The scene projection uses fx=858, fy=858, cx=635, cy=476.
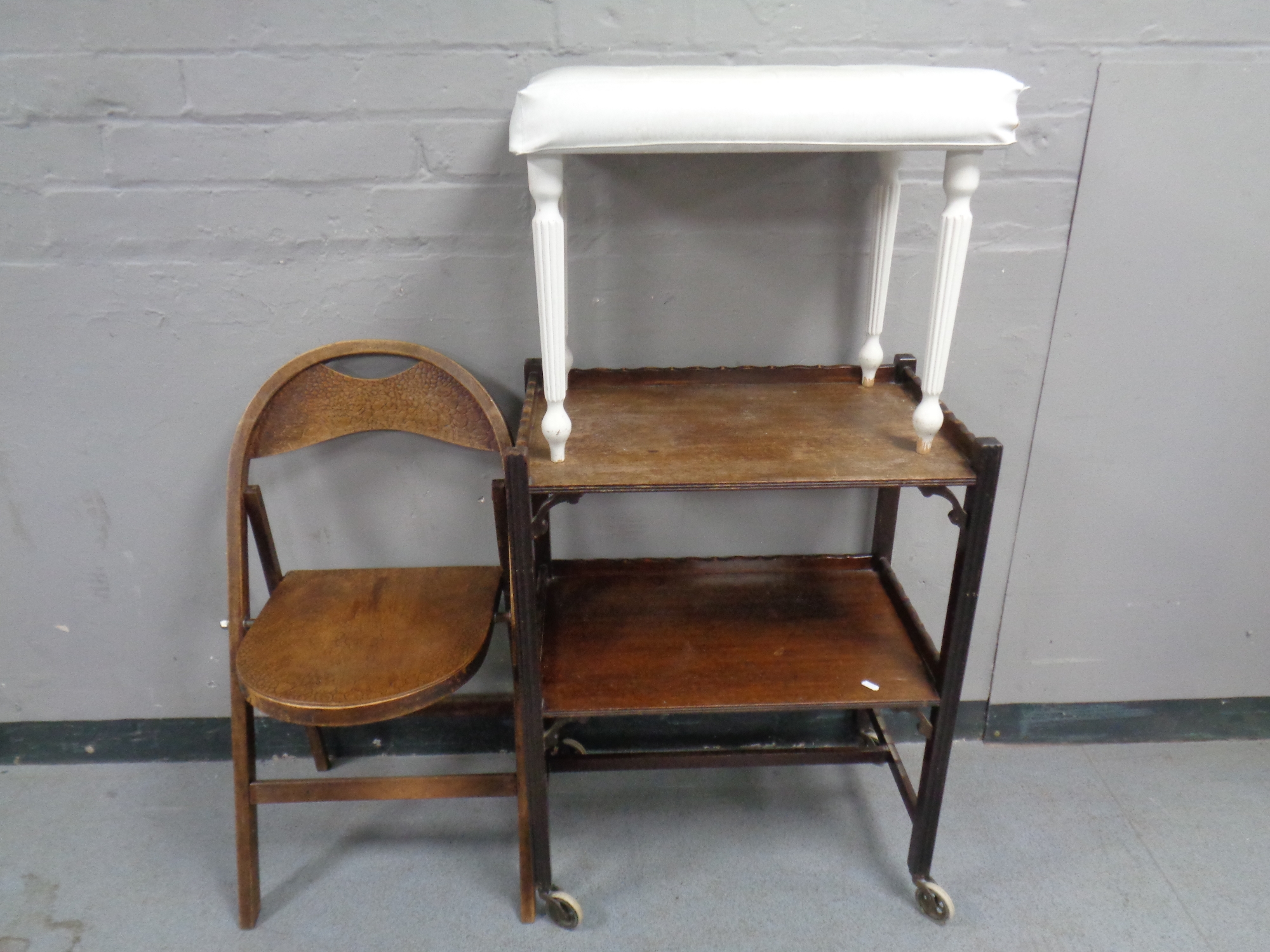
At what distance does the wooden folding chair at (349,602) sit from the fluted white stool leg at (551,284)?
0.90 feet

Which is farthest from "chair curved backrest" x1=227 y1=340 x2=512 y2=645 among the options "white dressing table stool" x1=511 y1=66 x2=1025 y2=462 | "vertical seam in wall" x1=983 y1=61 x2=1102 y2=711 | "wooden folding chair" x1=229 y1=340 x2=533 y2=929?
"vertical seam in wall" x1=983 y1=61 x2=1102 y2=711

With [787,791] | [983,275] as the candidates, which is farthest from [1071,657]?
[983,275]

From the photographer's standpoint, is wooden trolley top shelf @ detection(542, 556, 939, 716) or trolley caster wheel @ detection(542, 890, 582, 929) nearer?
wooden trolley top shelf @ detection(542, 556, 939, 716)

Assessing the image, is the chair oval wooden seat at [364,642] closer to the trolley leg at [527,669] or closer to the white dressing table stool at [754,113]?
the trolley leg at [527,669]

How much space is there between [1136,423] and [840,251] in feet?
2.33

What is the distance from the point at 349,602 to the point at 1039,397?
1.39 meters

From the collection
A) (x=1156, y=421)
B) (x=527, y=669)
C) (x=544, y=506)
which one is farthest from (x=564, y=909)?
(x=1156, y=421)

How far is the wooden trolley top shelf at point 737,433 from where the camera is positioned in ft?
4.13

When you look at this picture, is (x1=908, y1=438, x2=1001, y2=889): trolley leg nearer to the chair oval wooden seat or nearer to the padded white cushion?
the padded white cushion

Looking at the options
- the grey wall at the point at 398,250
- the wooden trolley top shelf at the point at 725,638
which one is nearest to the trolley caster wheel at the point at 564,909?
the wooden trolley top shelf at the point at 725,638

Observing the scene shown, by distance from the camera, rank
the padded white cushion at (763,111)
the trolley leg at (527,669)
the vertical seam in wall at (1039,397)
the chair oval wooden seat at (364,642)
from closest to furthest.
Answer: the padded white cushion at (763,111)
the trolley leg at (527,669)
the chair oval wooden seat at (364,642)
the vertical seam in wall at (1039,397)

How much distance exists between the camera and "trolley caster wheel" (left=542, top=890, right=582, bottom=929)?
1570 mm

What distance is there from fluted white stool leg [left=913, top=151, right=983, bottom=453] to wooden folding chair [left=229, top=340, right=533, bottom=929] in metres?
0.71

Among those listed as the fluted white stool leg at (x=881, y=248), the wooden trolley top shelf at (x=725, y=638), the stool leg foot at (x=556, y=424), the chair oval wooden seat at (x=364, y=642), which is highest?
the fluted white stool leg at (x=881, y=248)
